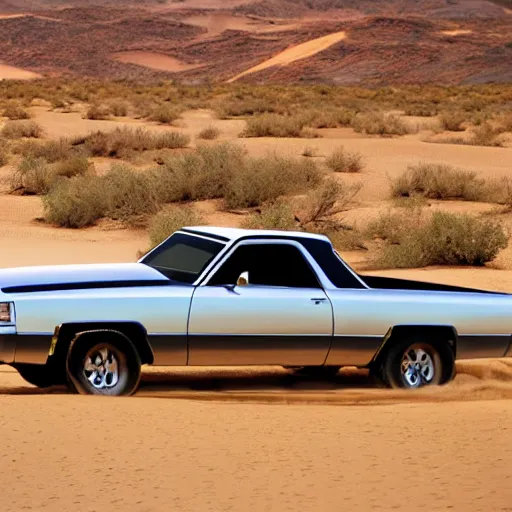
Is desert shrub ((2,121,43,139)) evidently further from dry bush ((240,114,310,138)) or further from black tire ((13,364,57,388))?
black tire ((13,364,57,388))

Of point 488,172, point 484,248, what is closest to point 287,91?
point 488,172

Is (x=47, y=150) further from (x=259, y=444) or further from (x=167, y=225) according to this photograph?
(x=259, y=444)

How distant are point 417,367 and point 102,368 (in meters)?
2.44

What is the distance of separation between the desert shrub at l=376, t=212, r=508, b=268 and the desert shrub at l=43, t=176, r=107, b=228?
6.25m

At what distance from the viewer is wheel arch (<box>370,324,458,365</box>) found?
31.6ft

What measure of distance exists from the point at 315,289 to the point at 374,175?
2102 centimetres

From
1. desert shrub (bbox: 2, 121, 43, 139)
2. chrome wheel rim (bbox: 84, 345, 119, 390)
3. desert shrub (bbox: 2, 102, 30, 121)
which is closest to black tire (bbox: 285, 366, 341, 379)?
chrome wheel rim (bbox: 84, 345, 119, 390)

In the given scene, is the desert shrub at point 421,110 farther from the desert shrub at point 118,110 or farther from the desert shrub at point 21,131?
the desert shrub at point 21,131

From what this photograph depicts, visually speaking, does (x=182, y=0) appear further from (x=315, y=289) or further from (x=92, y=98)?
(x=315, y=289)

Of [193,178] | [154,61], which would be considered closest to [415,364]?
[193,178]

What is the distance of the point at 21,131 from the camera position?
39.8 metres

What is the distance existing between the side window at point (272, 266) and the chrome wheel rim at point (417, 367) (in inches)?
37.6

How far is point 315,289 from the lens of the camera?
943cm

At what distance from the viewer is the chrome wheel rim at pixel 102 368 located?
8922 mm
